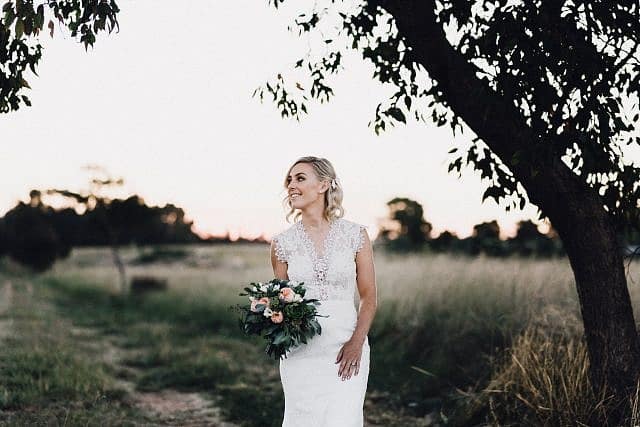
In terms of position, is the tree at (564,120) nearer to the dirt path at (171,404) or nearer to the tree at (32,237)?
the dirt path at (171,404)

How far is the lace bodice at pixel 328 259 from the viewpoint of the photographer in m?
4.75

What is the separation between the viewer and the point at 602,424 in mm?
→ 6043

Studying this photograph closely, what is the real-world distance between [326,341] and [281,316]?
0.39 meters

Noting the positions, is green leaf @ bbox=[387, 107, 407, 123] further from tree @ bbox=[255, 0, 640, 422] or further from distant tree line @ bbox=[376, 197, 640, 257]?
distant tree line @ bbox=[376, 197, 640, 257]

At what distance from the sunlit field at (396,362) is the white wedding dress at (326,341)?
2504 millimetres

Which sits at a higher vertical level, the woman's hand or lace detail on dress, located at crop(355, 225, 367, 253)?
lace detail on dress, located at crop(355, 225, 367, 253)

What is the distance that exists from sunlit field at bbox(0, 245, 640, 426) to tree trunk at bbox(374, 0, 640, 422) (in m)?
0.50

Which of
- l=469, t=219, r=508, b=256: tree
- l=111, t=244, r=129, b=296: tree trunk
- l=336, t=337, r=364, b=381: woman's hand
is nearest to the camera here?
l=336, t=337, r=364, b=381: woman's hand

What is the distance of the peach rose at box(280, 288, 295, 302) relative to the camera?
444 centimetres

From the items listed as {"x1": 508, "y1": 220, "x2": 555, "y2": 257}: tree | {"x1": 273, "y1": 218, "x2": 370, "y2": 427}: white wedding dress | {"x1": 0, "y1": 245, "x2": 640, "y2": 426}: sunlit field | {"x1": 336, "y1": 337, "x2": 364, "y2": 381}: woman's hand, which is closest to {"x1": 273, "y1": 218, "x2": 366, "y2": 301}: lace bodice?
{"x1": 273, "y1": 218, "x2": 370, "y2": 427}: white wedding dress

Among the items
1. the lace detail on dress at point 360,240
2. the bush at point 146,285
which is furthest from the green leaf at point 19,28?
the bush at point 146,285

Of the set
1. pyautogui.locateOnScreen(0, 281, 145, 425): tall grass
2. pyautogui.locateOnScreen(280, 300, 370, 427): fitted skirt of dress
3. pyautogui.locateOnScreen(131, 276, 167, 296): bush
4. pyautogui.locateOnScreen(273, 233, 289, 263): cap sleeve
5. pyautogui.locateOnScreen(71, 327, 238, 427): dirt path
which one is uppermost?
pyautogui.locateOnScreen(273, 233, 289, 263): cap sleeve

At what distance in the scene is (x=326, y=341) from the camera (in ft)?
15.2

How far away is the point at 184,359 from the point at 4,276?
26683 mm
